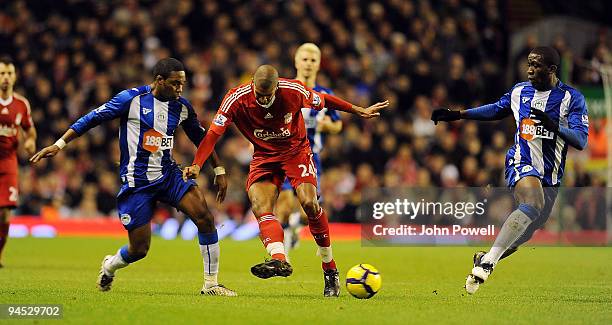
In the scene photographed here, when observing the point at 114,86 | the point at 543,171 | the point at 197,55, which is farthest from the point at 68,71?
the point at 543,171

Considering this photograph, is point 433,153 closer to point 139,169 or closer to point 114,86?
point 114,86

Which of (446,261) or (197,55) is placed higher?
(197,55)

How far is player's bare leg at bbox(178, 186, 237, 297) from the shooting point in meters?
10.4

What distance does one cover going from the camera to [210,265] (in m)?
10.4

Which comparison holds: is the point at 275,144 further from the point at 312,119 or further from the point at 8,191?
the point at 8,191

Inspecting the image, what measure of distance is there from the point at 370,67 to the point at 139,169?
14496 millimetres

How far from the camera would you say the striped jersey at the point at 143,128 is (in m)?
10.4

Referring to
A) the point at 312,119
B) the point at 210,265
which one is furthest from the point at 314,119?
the point at 210,265

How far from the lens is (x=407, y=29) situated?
2544cm

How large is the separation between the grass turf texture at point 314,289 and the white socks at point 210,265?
0.81ft

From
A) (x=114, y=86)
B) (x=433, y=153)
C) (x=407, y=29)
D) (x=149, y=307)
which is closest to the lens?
(x=149, y=307)

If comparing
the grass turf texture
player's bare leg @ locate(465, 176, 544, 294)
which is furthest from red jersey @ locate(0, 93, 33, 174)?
player's bare leg @ locate(465, 176, 544, 294)

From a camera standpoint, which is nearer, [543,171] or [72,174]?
[543,171]

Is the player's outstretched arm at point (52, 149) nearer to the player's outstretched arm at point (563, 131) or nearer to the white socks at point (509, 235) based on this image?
the white socks at point (509, 235)
